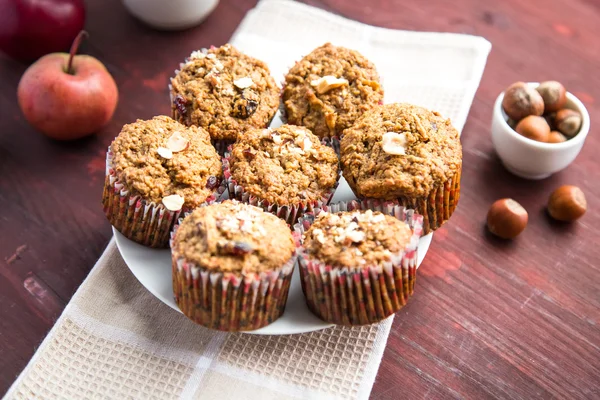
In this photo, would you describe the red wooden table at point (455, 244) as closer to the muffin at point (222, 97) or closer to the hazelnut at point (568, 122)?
the hazelnut at point (568, 122)

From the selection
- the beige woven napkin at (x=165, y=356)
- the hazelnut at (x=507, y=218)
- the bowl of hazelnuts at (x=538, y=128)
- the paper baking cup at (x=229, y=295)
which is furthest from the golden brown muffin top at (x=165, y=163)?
the bowl of hazelnuts at (x=538, y=128)

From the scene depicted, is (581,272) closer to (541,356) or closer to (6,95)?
(541,356)

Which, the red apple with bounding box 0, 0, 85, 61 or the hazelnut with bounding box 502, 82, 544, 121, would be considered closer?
the hazelnut with bounding box 502, 82, 544, 121

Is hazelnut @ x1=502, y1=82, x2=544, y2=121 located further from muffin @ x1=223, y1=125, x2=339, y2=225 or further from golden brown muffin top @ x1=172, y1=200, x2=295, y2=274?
golden brown muffin top @ x1=172, y1=200, x2=295, y2=274

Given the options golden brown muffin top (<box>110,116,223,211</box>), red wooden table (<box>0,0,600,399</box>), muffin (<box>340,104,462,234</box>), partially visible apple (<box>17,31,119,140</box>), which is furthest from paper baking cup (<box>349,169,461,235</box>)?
partially visible apple (<box>17,31,119,140</box>)

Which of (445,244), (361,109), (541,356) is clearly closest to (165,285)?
(361,109)
